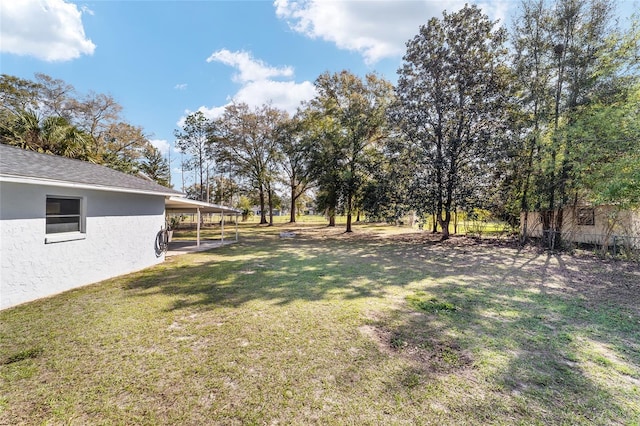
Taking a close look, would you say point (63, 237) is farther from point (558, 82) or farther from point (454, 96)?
point (558, 82)

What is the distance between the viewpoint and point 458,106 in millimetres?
13406

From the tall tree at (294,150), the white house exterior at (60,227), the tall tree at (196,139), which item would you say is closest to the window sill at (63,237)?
the white house exterior at (60,227)

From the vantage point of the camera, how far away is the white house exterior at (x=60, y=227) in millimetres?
4652

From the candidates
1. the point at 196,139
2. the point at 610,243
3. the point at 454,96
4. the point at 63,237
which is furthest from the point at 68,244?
the point at 196,139

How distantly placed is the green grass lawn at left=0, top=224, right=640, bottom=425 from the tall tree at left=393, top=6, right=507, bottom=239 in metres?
8.33

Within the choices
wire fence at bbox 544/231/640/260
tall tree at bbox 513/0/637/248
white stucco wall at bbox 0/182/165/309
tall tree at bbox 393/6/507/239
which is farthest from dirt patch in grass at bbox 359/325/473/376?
tall tree at bbox 393/6/507/239

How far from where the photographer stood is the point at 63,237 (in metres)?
5.55

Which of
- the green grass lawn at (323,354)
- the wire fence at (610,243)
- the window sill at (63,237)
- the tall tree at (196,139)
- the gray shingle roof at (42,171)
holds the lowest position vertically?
the green grass lawn at (323,354)

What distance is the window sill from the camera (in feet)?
17.2

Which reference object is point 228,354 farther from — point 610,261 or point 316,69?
point 316,69

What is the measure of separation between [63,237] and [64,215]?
56cm

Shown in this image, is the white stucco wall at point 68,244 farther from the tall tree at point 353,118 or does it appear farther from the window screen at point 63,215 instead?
the tall tree at point 353,118

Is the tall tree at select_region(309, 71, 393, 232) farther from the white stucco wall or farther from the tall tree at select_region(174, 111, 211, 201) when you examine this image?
the tall tree at select_region(174, 111, 211, 201)

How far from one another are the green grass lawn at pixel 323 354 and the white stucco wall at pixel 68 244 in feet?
1.77
